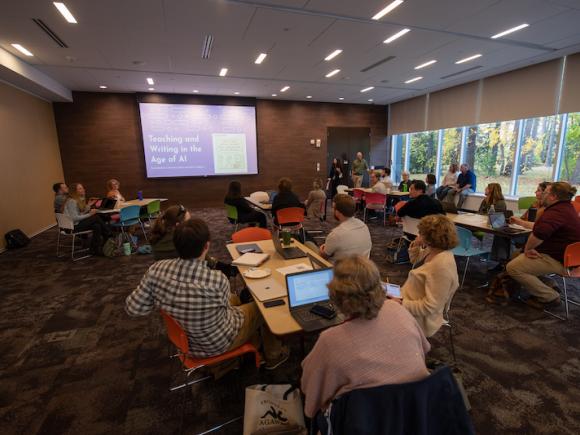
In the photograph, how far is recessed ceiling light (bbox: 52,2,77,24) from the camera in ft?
12.1

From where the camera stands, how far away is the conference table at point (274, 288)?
1564 mm

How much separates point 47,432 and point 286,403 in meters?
1.52

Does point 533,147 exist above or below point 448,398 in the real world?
above

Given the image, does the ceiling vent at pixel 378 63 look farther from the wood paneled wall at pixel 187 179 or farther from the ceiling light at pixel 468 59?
the wood paneled wall at pixel 187 179

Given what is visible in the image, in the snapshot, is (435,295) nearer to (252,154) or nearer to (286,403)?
(286,403)

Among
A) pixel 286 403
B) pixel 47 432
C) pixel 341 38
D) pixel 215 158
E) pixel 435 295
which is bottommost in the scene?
pixel 47 432

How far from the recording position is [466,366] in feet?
7.67

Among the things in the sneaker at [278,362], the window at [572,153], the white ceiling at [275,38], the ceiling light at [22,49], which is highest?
the white ceiling at [275,38]

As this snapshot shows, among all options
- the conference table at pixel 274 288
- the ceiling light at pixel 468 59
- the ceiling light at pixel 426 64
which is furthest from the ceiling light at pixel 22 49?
the ceiling light at pixel 468 59

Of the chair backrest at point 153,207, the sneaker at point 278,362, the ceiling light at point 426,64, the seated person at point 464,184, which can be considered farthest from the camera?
the seated person at point 464,184

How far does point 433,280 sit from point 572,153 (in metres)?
7.37

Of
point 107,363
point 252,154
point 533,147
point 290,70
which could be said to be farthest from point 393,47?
point 107,363

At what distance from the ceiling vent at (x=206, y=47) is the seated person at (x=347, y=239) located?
3.96 m

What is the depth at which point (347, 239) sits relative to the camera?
2.50 metres
